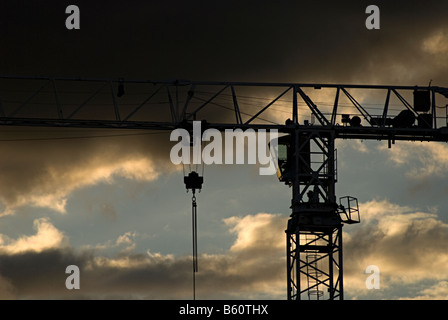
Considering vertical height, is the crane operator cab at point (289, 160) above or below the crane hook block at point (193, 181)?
above

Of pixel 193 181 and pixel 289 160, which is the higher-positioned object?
pixel 289 160

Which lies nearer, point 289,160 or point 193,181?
point 193,181

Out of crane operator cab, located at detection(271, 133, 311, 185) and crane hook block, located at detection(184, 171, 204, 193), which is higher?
crane operator cab, located at detection(271, 133, 311, 185)

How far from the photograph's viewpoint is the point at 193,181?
3868 inches

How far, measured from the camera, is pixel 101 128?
330 feet

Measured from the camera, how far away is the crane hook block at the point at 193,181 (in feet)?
322

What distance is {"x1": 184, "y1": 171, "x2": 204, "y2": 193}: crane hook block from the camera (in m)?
98.1

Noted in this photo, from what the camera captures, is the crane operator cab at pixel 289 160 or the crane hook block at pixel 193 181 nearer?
the crane hook block at pixel 193 181

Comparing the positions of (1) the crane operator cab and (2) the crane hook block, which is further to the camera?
(1) the crane operator cab

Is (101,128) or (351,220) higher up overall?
(101,128)
